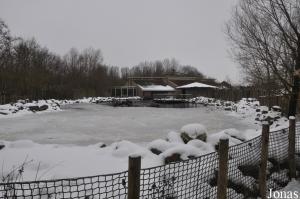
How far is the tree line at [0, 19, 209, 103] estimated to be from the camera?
2523 cm

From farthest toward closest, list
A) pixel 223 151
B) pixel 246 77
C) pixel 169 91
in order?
pixel 169 91, pixel 246 77, pixel 223 151

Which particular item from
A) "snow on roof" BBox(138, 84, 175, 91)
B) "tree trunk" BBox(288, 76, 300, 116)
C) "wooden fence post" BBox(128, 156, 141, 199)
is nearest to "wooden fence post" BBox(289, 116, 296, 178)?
"wooden fence post" BBox(128, 156, 141, 199)

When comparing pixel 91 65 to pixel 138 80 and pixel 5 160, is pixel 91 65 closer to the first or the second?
pixel 138 80

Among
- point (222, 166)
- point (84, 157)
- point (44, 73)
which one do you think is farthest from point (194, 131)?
point (44, 73)

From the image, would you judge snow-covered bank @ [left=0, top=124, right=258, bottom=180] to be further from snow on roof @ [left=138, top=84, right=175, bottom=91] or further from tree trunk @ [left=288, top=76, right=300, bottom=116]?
snow on roof @ [left=138, top=84, right=175, bottom=91]

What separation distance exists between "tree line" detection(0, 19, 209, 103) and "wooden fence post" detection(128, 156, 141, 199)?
24.5 metres

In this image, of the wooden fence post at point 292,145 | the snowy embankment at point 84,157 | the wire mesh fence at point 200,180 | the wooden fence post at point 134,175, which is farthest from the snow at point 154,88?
the wooden fence post at point 134,175

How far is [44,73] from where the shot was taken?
113 feet

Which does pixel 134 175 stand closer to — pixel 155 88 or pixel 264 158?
pixel 264 158

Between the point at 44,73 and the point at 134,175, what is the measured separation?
35259mm

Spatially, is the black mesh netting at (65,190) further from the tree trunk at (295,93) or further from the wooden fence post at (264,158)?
the tree trunk at (295,93)

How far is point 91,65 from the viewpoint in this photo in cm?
5912

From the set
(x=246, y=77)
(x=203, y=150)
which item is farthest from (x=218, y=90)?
(x=203, y=150)

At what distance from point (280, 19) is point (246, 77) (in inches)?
135
